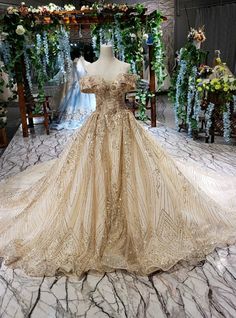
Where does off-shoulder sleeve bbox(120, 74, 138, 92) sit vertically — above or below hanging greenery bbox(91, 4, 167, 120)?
below

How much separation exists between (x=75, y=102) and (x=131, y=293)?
4.26m

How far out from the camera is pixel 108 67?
228cm

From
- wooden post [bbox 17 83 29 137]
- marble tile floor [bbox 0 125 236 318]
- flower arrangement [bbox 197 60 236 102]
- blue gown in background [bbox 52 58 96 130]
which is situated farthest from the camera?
blue gown in background [bbox 52 58 96 130]

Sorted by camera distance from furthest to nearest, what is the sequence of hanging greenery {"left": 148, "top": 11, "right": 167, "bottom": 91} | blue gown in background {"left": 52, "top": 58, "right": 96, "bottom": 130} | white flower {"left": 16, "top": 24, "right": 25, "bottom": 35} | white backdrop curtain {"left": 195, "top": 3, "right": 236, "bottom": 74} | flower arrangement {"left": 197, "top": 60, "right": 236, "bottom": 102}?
white backdrop curtain {"left": 195, "top": 3, "right": 236, "bottom": 74}
blue gown in background {"left": 52, "top": 58, "right": 96, "bottom": 130}
hanging greenery {"left": 148, "top": 11, "right": 167, "bottom": 91}
white flower {"left": 16, "top": 24, "right": 25, "bottom": 35}
flower arrangement {"left": 197, "top": 60, "right": 236, "bottom": 102}

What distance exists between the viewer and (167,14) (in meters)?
7.85

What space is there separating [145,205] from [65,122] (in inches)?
145

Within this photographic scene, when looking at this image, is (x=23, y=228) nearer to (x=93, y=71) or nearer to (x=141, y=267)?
(x=141, y=267)

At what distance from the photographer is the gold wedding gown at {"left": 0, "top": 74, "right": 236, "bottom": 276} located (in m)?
2.01

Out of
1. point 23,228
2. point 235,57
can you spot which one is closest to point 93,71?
point 23,228

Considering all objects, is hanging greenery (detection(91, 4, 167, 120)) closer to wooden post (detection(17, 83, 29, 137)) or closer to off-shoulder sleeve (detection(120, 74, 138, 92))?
wooden post (detection(17, 83, 29, 137))

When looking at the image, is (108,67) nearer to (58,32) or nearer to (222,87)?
(222,87)

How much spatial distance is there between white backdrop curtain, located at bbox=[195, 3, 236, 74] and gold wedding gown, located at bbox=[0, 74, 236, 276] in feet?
15.7
